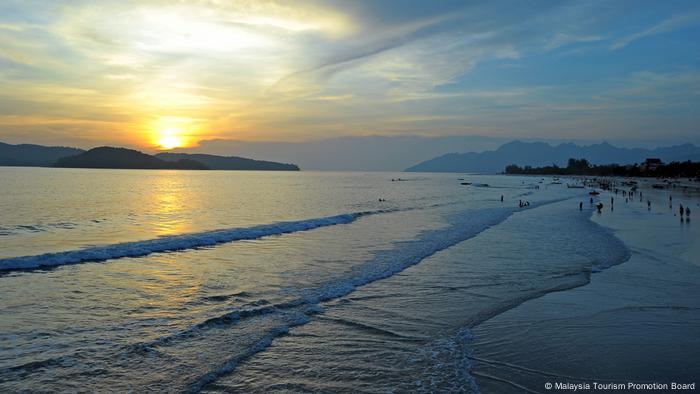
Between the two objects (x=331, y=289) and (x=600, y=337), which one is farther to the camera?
(x=331, y=289)

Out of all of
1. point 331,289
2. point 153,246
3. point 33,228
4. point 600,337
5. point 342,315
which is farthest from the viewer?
point 33,228

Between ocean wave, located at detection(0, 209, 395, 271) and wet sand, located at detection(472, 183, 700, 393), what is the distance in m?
19.5

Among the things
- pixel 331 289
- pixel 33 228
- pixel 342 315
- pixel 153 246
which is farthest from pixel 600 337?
pixel 33 228

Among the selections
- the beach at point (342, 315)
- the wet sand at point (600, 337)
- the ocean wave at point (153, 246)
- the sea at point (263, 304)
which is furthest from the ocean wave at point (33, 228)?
the wet sand at point (600, 337)

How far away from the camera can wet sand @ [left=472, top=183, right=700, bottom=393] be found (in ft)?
28.8

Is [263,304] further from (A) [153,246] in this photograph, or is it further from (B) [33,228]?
(B) [33,228]

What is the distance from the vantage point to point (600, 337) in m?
11.1

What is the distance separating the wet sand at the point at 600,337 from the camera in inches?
345

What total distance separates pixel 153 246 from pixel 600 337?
23265 mm

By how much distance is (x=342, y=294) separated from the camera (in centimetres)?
1523

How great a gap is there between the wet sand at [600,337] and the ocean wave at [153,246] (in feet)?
64.0

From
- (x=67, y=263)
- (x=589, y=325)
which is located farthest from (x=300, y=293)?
(x=67, y=263)

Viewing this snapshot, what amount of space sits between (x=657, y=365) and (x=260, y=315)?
31.4 feet

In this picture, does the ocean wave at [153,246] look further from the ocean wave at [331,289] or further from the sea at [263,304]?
the ocean wave at [331,289]
